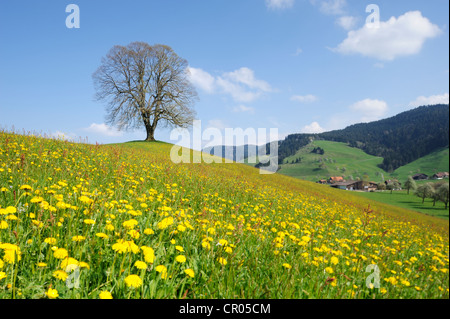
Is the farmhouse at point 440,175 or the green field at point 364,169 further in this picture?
the green field at point 364,169

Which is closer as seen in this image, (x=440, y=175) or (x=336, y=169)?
(x=440, y=175)

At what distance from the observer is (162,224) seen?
2895mm

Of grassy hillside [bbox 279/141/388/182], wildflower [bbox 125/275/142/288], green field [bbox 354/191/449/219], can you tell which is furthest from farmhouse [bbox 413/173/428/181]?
wildflower [bbox 125/275/142/288]

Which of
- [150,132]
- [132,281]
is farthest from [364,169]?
[132,281]

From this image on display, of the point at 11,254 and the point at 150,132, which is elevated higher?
the point at 150,132

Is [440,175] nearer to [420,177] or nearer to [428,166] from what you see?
[420,177]

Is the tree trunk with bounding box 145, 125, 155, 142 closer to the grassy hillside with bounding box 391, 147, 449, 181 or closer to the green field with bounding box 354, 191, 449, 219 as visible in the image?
the green field with bounding box 354, 191, 449, 219

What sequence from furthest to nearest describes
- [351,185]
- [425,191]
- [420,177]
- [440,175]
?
[420,177] → [440,175] → [351,185] → [425,191]

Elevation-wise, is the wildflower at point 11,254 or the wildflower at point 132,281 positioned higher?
the wildflower at point 11,254

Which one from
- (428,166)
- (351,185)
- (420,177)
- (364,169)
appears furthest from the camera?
(364,169)

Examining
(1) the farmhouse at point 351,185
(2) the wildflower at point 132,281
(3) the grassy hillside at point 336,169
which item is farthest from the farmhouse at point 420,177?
(2) the wildflower at point 132,281

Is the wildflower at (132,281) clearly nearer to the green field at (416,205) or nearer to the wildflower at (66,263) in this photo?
the wildflower at (66,263)
